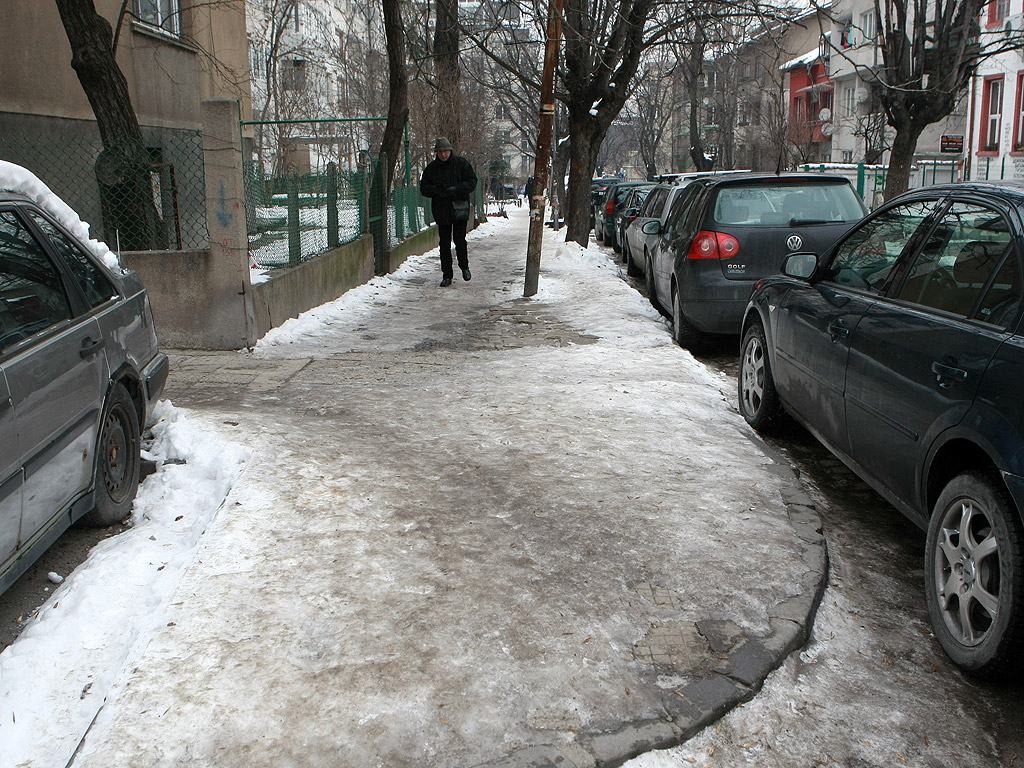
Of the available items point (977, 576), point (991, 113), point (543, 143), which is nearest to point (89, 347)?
point (977, 576)

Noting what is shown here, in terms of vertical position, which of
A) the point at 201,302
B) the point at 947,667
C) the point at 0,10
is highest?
the point at 0,10

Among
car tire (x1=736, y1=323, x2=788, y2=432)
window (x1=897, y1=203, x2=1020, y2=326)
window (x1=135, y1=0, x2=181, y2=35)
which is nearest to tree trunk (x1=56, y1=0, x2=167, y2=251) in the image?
window (x1=135, y1=0, x2=181, y2=35)

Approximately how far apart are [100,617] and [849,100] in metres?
52.6

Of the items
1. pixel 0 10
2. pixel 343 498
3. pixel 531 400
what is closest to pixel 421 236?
pixel 0 10

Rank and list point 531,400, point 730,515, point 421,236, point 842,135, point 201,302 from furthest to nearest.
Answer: point 842,135, point 421,236, point 201,302, point 531,400, point 730,515

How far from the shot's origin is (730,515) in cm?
461

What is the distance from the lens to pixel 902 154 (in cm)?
1706

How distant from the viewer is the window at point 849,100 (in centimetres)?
4963

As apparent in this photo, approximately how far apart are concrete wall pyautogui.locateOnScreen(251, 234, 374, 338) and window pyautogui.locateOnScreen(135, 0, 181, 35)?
13.8 feet

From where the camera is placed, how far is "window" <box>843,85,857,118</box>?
163 feet

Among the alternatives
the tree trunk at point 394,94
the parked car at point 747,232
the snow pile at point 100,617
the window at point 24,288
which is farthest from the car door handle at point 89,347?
the tree trunk at point 394,94

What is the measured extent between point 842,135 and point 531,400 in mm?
50949

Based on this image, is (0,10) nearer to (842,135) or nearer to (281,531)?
(281,531)

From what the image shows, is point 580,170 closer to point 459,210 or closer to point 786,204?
point 459,210
